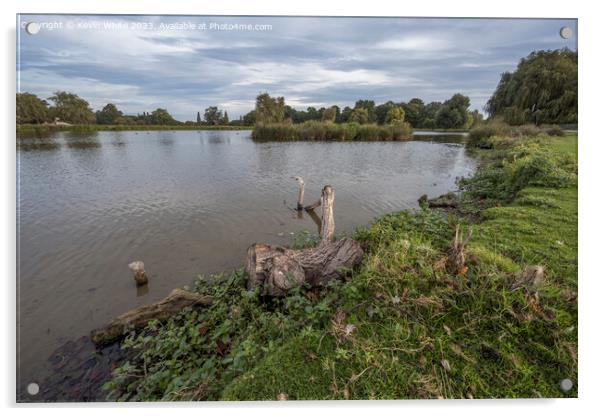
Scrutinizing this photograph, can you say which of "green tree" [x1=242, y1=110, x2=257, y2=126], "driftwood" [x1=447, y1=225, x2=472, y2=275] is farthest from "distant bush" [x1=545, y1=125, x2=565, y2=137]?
"green tree" [x1=242, y1=110, x2=257, y2=126]

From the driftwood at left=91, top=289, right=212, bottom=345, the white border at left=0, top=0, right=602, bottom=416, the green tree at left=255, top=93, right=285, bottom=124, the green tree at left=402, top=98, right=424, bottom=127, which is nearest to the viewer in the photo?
the white border at left=0, top=0, right=602, bottom=416

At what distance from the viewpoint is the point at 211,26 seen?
2695 mm

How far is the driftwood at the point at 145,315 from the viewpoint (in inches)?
138

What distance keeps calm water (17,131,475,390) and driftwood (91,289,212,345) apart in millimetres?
566

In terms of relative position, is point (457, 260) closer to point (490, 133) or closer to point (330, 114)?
point (330, 114)

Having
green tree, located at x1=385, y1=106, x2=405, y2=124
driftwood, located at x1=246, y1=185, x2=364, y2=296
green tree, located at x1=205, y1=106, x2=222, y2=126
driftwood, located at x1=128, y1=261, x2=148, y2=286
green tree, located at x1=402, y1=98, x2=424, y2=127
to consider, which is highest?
green tree, located at x1=402, y1=98, x2=424, y2=127

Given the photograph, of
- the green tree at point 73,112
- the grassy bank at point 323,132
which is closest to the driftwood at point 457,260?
the green tree at point 73,112

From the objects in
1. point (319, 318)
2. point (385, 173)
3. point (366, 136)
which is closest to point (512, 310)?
point (319, 318)

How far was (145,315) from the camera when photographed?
3.66 meters

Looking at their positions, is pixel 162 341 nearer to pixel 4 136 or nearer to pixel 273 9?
pixel 4 136

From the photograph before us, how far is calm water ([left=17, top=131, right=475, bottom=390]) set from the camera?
4.07m

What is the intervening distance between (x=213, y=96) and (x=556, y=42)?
14.5 ft

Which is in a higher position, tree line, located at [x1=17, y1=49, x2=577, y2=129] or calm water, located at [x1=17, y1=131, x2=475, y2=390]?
tree line, located at [x1=17, y1=49, x2=577, y2=129]

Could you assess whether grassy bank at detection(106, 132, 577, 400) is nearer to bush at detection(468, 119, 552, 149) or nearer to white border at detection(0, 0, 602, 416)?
white border at detection(0, 0, 602, 416)
